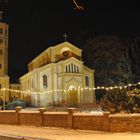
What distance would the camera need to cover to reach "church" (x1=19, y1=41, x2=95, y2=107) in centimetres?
4947

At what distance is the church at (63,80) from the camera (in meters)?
49.5

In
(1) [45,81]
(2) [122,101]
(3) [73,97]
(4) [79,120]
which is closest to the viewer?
(4) [79,120]

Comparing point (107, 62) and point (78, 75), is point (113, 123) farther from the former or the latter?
point (107, 62)

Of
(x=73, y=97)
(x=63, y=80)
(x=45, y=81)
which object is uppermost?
(x=45, y=81)

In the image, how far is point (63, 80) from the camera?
162 feet

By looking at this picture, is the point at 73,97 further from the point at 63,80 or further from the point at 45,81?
the point at 45,81

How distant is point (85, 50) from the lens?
64.2 meters

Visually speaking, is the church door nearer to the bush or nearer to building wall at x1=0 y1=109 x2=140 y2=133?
building wall at x1=0 y1=109 x2=140 y2=133

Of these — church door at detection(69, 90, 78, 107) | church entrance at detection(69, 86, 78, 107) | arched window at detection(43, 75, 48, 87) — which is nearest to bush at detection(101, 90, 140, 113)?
church entrance at detection(69, 86, 78, 107)

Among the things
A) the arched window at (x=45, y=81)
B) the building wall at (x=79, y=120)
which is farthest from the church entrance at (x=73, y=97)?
the building wall at (x=79, y=120)

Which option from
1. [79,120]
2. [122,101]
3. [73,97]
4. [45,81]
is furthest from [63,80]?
[79,120]

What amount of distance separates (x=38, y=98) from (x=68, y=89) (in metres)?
7.58

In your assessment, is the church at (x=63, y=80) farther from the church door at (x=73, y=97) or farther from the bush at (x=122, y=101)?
the bush at (x=122, y=101)

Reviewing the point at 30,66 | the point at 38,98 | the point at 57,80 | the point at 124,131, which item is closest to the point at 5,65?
the point at 30,66
